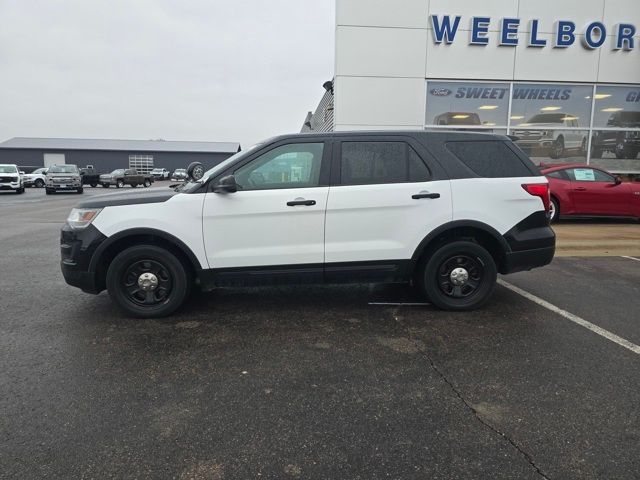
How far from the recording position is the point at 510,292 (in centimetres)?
557

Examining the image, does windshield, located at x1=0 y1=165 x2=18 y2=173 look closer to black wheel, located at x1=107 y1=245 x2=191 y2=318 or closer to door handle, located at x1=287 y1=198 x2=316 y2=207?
black wheel, located at x1=107 y1=245 x2=191 y2=318

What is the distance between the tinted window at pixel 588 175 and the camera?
34.4 ft

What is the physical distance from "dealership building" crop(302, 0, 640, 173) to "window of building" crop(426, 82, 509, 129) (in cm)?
3

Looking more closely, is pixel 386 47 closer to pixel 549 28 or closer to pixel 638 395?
pixel 549 28

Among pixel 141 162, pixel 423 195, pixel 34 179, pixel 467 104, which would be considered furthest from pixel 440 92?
pixel 141 162

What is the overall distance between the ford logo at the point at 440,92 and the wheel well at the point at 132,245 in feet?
34.3

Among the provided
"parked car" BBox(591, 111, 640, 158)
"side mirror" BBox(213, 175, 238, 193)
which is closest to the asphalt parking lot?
"side mirror" BBox(213, 175, 238, 193)

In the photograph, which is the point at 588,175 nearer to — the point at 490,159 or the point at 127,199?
the point at 490,159

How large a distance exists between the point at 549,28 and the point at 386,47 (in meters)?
4.55

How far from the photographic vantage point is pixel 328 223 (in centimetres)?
447

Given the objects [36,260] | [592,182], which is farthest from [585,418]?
[592,182]

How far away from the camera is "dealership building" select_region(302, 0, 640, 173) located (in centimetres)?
1232

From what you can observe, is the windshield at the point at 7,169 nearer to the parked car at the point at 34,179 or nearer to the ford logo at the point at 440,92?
the parked car at the point at 34,179

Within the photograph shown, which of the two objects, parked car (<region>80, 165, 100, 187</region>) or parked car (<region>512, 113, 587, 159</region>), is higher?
Result: parked car (<region>512, 113, 587, 159</region>)
